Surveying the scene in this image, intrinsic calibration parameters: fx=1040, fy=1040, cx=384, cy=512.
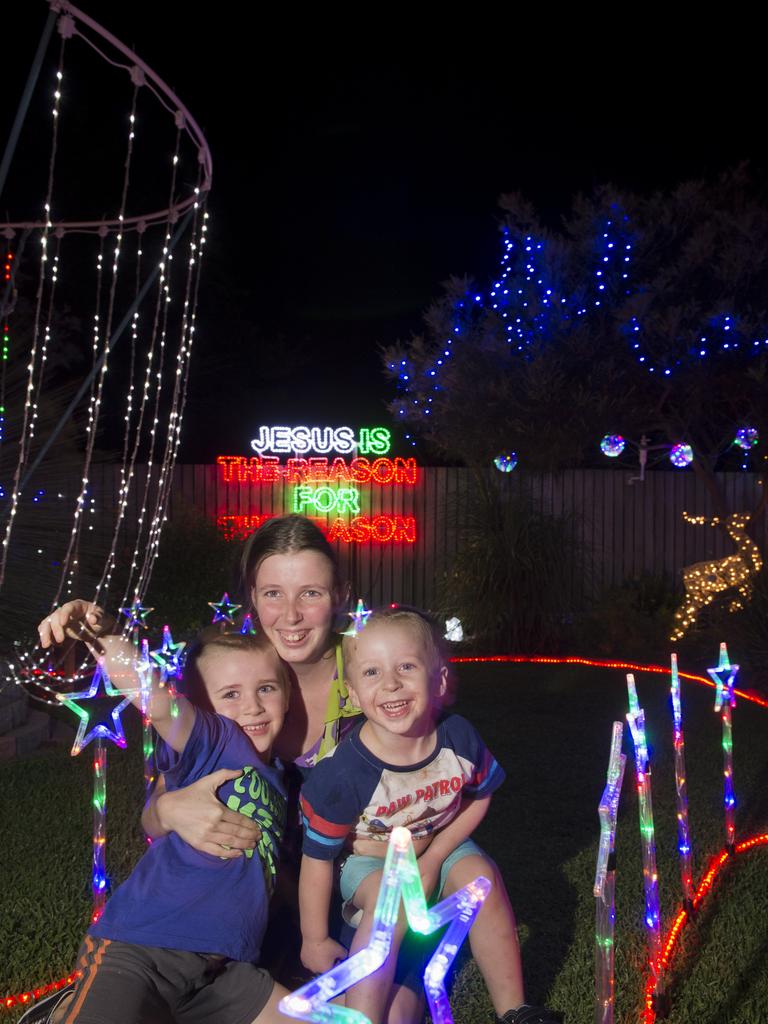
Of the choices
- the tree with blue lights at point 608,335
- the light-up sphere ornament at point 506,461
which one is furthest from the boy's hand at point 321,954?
the light-up sphere ornament at point 506,461

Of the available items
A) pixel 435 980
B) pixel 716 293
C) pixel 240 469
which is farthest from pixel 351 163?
pixel 435 980

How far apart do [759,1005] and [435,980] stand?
206cm

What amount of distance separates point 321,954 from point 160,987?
0.48 m

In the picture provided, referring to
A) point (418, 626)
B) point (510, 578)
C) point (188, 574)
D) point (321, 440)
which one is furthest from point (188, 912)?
point (321, 440)

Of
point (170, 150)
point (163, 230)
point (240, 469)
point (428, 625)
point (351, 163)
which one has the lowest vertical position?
point (428, 625)

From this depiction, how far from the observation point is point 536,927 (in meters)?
3.92

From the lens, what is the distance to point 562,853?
477cm

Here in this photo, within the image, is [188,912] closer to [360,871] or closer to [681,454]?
[360,871]

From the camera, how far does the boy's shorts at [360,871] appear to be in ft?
8.98

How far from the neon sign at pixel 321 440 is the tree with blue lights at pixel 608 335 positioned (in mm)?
2074

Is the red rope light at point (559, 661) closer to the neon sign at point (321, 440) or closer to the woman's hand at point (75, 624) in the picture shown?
the neon sign at point (321, 440)

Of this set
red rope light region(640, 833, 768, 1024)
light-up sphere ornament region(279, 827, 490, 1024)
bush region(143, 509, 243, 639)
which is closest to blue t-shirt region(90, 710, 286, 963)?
light-up sphere ornament region(279, 827, 490, 1024)

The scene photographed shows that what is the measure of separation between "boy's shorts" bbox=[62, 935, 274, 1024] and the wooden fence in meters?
10.9

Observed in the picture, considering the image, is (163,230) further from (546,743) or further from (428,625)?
(428,625)
